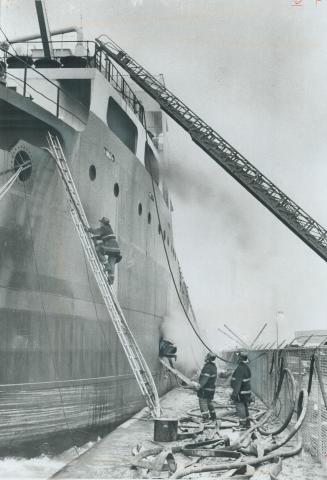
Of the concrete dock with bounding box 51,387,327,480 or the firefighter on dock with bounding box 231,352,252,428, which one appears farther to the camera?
the firefighter on dock with bounding box 231,352,252,428

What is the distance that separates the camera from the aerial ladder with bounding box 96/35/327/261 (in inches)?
645

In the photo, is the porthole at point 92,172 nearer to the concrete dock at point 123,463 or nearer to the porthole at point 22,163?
the porthole at point 22,163

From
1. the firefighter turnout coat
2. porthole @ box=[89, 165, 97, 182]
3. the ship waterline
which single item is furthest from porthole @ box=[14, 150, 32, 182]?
the firefighter turnout coat

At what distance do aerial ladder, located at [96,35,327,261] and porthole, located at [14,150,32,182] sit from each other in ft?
23.7

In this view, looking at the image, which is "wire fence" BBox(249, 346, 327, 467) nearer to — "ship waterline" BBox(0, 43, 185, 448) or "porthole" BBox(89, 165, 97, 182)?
"ship waterline" BBox(0, 43, 185, 448)

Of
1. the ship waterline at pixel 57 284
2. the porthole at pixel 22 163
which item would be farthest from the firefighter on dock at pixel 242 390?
the porthole at pixel 22 163

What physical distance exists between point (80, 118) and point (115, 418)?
24.7 ft

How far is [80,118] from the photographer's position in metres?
13.1

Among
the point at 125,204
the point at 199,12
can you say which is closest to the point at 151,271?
the point at 125,204

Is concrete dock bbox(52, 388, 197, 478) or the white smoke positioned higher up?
the white smoke

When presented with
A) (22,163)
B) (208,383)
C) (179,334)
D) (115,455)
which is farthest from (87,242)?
(179,334)

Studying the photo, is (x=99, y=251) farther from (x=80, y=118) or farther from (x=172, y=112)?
(x=172, y=112)

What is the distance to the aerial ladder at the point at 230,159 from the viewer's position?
53.7ft

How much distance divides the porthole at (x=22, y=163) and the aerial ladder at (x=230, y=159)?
23.7ft
